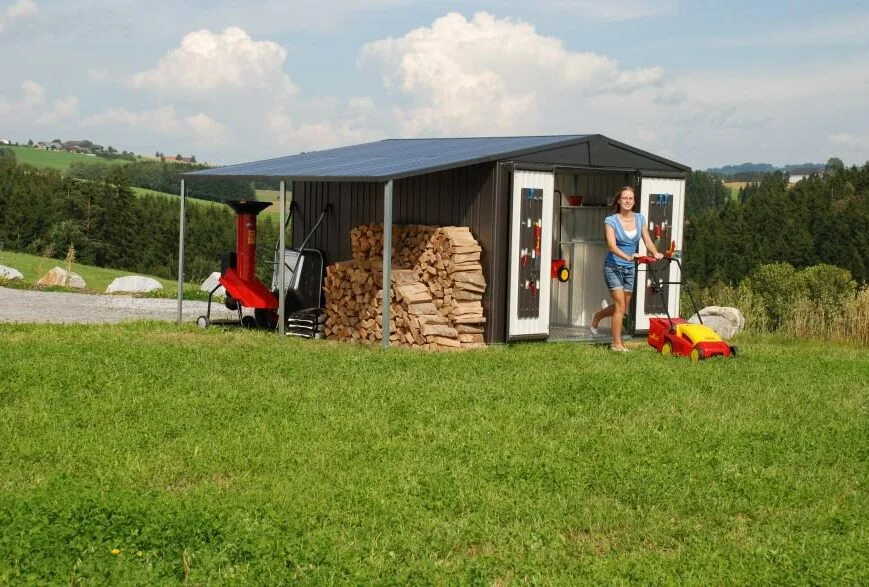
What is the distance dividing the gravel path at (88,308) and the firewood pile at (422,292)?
4339 mm

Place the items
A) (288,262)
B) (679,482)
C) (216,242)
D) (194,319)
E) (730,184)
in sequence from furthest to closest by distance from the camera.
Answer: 1. (730,184)
2. (216,242)
3. (194,319)
4. (288,262)
5. (679,482)

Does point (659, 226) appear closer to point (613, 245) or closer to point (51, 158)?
point (613, 245)

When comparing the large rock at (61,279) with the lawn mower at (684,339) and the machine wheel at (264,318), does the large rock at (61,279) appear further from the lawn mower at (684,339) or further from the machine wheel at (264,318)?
the lawn mower at (684,339)

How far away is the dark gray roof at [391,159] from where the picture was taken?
13141 mm

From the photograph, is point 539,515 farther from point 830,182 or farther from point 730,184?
point 730,184

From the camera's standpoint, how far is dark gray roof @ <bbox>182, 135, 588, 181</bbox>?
13.1 m

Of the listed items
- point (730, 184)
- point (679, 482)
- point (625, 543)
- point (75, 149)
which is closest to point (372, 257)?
point (679, 482)

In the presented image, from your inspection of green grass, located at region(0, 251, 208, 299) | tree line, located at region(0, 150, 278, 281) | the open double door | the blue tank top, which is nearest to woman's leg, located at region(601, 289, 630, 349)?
the blue tank top

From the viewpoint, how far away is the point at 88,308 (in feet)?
65.2

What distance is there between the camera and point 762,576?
5.52 meters

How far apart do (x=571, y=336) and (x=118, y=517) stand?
9750mm

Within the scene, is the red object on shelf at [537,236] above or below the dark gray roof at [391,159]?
below

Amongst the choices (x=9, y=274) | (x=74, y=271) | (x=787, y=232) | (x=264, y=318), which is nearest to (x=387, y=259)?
(x=264, y=318)

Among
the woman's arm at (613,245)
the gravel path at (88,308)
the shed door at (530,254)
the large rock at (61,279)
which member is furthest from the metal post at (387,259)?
the large rock at (61,279)
